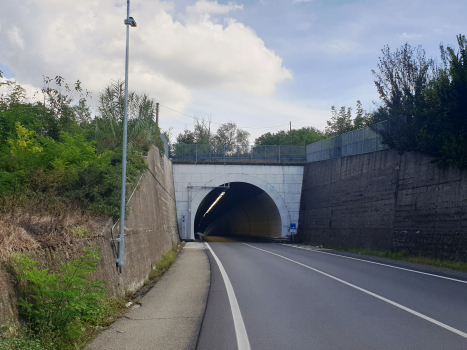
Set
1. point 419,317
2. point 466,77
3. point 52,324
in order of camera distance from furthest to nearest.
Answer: point 466,77, point 419,317, point 52,324

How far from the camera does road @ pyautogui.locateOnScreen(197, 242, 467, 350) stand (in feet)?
19.2

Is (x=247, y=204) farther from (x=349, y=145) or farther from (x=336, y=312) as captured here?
(x=336, y=312)

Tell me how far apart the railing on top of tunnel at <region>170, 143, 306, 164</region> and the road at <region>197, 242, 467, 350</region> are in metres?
27.4

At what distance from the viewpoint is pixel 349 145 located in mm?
31625

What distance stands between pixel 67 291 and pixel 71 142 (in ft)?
28.4

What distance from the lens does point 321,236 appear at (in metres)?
31.9

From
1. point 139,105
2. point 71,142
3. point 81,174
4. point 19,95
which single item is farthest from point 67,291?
point 139,105

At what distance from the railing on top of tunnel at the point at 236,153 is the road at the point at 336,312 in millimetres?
27445

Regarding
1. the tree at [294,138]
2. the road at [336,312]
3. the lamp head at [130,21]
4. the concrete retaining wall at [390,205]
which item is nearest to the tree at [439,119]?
the concrete retaining wall at [390,205]

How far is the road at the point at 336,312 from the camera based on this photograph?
5840mm

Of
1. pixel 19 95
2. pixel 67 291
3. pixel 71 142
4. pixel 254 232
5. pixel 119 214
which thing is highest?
pixel 19 95

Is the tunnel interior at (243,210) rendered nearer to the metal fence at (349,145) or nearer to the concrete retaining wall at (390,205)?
the metal fence at (349,145)

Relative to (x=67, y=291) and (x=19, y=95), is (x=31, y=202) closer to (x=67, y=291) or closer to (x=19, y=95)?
(x=67, y=291)

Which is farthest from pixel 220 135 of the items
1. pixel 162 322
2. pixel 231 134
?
pixel 162 322
